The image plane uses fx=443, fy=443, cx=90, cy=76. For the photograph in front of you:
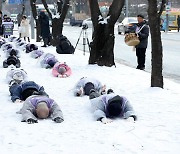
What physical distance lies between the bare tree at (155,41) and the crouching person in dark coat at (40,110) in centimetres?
319

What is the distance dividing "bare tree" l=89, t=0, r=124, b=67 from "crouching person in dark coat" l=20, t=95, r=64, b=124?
6304 millimetres

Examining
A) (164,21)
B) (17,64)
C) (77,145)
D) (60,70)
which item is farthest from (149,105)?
(164,21)

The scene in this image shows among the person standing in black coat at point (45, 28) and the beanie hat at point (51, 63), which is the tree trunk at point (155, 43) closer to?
the beanie hat at point (51, 63)

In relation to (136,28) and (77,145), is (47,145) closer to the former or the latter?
(77,145)

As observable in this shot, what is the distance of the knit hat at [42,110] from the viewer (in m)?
6.23

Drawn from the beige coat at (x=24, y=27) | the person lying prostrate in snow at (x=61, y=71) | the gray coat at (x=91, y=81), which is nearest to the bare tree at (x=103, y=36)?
the person lying prostrate in snow at (x=61, y=71)

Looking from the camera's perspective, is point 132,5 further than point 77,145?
Yes

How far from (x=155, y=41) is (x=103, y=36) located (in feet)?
12.6

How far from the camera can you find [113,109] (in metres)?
6.28

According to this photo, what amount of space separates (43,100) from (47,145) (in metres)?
1.35

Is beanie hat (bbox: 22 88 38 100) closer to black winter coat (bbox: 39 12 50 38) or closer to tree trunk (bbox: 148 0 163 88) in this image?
tree trunk (bbox: 148 0 163 88)

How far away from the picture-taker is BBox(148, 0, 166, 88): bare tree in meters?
8.69

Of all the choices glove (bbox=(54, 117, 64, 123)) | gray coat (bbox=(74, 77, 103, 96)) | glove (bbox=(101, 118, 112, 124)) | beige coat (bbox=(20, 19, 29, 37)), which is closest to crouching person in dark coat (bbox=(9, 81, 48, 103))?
gray coat (bbox=(74, 77, 103, 96))

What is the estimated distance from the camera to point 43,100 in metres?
6.38
